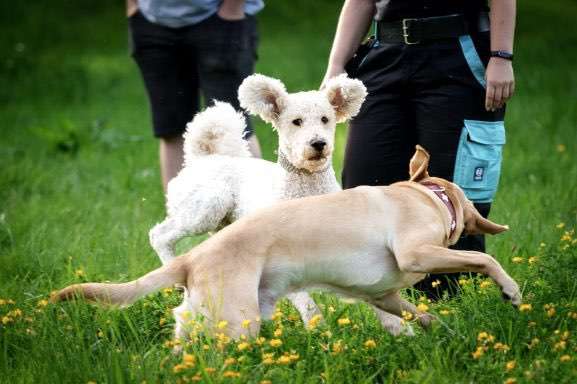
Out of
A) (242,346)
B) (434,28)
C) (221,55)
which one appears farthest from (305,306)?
(221,55)

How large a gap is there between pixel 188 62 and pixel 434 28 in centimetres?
178

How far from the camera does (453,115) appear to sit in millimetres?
4039

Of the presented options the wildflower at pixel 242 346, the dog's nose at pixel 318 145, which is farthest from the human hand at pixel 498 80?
the wildflower at pixel 242 346

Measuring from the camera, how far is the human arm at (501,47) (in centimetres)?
387

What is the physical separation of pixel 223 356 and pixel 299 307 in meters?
0.86

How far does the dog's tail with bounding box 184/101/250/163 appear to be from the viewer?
4508 millimetres

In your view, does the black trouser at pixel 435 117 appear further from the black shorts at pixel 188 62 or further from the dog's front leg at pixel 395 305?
the black shorts at pixel 188 62

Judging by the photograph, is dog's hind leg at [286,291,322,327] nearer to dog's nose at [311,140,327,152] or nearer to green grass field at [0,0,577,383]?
green grass field at [0,0,577,383]

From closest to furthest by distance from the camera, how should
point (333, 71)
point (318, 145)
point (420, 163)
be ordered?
point (420, 163) < point (318, 145) < point (333, 71)

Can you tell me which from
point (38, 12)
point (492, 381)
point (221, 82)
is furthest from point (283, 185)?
point (38, 12)

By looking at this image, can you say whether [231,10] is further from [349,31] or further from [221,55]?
[349,31]

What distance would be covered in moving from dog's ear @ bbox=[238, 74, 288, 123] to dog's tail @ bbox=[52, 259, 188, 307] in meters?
1.25

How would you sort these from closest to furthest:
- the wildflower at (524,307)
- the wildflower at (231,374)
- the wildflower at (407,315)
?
1. the wildflower at (231,374)
2. the wildflower at (524,307)
3. the wildflower at (407,315)

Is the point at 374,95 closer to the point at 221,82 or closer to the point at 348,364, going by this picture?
the point at 221,82
